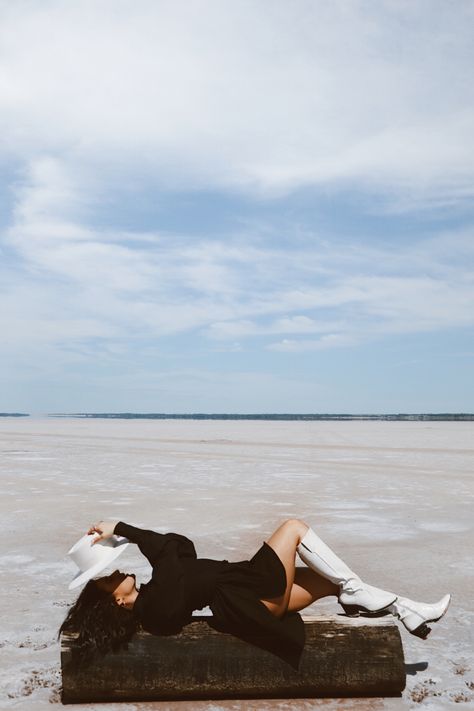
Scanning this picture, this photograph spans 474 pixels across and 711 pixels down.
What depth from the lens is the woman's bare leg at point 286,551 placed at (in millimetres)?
5051

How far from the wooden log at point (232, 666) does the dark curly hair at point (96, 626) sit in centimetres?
6

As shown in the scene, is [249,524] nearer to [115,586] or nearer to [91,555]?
[115,586]

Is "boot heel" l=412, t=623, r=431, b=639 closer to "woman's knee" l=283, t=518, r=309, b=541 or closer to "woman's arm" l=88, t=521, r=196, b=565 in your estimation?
"woman's knee" l=283, t=518, r=309, b=541

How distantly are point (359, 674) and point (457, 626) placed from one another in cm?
212

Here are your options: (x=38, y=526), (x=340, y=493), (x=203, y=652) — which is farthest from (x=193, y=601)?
(x=340, y=493)

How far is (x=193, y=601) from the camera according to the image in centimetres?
496

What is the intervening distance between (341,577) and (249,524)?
22.8 ft

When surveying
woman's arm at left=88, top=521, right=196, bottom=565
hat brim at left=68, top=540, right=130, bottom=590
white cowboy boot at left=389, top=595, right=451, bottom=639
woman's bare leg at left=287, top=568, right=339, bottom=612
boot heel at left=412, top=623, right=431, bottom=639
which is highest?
woman's arm at left=88, top=521, right=196, bottom=565

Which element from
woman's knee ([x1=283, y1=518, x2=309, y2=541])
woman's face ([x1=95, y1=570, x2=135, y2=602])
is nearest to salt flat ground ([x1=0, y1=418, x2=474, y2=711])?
woman's face ([x1=95, y1=570, x2=135, y2=602])

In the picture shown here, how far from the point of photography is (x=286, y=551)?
5.14 metres

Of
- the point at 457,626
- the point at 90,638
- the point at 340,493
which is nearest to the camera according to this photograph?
the point at 90,638

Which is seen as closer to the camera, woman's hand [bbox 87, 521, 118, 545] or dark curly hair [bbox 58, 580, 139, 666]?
dark curly hair [bbox 58, 580, 139, 666]

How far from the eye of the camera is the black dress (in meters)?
4.91

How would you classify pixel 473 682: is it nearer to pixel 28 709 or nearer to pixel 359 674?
pixel 359 674
